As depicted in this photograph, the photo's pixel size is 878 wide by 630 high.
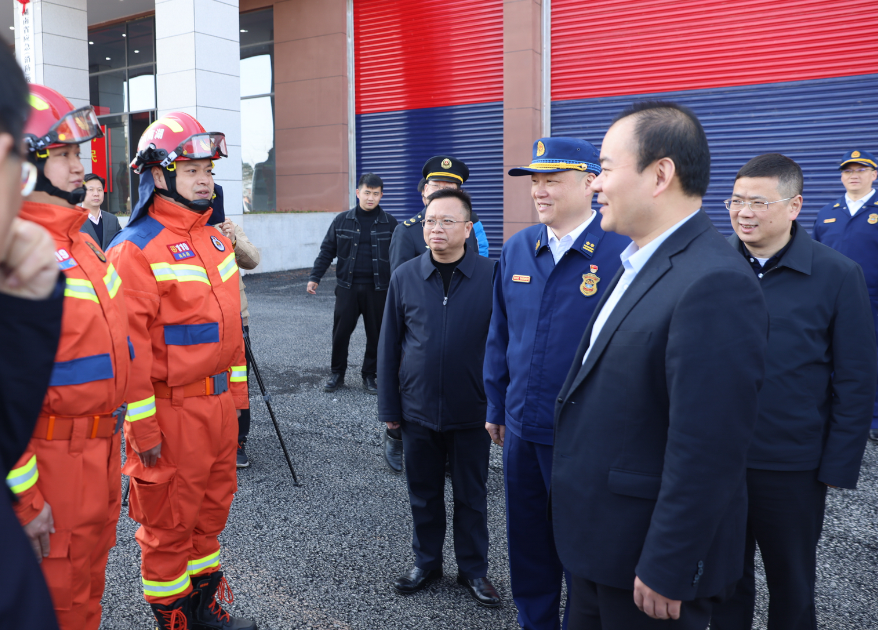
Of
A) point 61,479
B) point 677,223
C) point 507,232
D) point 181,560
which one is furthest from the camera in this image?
point 507,232

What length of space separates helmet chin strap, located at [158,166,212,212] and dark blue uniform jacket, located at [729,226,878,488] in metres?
2.49

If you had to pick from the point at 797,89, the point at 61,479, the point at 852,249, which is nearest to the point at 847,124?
the point at 797,89

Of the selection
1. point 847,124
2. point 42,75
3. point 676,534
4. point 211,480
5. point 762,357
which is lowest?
point 211,480

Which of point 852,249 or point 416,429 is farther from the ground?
point 852,249

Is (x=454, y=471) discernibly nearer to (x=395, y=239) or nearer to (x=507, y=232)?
(x=395, y=239)

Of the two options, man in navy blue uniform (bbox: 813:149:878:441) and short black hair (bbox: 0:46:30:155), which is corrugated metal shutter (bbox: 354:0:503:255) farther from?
short black hair (bbox: 0:46:30:155)

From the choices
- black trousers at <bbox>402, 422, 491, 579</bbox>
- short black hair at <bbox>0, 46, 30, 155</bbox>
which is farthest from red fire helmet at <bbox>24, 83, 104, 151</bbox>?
black trousers at <bbox>402, 422, 491, 579</bbox>

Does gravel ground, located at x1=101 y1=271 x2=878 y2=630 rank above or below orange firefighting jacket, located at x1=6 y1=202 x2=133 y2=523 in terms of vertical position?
below

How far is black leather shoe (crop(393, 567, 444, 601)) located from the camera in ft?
11.1

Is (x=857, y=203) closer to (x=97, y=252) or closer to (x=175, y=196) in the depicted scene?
(x=175, y=196)

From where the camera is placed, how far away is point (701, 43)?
1170cm

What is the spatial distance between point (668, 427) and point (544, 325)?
1.13 meters

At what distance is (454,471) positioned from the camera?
11.5 feet

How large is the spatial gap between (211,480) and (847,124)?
11.4 meters
